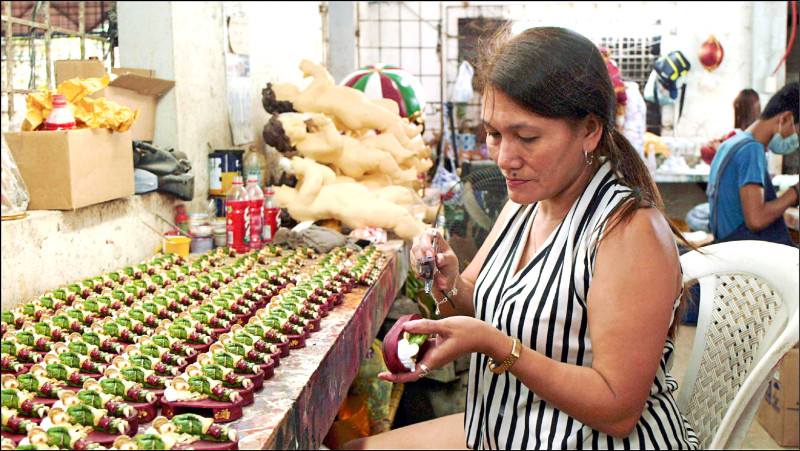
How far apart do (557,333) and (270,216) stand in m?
1.96

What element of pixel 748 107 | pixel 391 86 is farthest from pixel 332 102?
pixel 748 107

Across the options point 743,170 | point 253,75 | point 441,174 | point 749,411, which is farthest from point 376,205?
point 441,174

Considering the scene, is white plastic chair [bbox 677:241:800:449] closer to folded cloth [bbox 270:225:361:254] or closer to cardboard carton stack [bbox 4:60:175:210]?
folded cloth [bbox 270:225:361:254]

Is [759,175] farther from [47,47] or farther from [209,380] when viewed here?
[47,47]

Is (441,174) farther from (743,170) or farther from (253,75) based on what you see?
(743,170)

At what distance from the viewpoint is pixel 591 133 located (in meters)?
1.39

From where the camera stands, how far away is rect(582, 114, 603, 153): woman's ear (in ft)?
4.51

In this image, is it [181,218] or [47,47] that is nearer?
[47,47]

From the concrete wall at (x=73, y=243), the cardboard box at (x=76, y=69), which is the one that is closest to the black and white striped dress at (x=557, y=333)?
the concrete wall at (x=73, y=243)

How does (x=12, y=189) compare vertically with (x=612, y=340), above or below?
above

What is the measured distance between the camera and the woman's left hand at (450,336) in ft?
4.00

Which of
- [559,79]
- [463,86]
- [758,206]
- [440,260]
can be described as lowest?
[758,206]

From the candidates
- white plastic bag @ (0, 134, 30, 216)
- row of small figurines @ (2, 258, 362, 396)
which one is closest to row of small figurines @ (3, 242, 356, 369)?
row of small figurines @ (2, 258, 362, 396)

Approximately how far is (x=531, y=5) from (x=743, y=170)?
6123 millimetres
